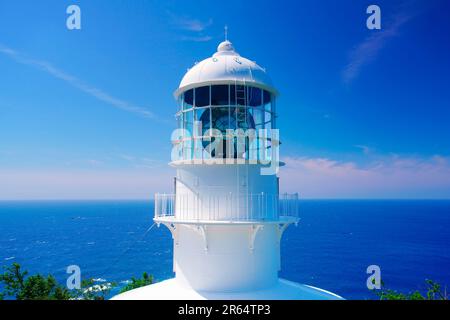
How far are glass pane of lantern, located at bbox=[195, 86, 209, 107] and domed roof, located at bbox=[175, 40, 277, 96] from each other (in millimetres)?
284

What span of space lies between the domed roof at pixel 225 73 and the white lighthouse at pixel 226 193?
0.09 feet

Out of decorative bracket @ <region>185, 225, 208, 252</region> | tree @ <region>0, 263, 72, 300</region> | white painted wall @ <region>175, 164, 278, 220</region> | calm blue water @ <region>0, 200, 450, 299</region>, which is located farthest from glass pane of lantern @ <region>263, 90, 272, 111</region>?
calm blue water @ <region>0, 200, 450, 299</region>

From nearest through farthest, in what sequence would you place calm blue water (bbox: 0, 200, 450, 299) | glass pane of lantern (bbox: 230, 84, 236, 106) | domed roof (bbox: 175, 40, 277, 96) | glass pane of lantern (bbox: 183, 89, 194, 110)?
domed roof (bbox: 175, 40, 277, 96) → glass pane of lantern (bbox: 230, 84, 236, 106) → glass pane of lantern (bbox: 183, 89, 194, 110) → calm blue water (bbox: 0, 200, 450, 299)

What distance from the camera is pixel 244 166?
838 centimetres

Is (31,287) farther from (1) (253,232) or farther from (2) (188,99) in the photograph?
(1) (253,232)

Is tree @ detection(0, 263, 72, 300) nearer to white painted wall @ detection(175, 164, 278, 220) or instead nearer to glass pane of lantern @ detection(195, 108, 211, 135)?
white painted wall @ detection(175, 164, 278, 220)

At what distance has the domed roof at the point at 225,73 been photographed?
330 inches

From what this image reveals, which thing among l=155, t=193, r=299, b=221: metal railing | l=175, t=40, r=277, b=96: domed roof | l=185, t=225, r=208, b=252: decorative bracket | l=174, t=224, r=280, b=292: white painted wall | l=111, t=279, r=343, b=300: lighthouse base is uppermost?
l=175, t=40, r=277, b=96: domed roof

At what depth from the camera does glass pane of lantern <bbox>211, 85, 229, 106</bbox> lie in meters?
8.69

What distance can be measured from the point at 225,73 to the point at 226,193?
3.26 metres

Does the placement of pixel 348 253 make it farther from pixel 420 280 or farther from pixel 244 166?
pixel 244 166

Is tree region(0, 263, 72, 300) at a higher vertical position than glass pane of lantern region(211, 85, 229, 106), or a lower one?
lower

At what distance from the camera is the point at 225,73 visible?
27.5 ft
